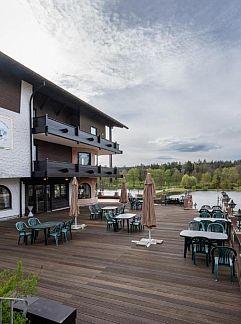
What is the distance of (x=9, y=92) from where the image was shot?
14281 mm

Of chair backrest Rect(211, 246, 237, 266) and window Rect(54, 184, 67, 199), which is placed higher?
window Rect(54, 184, 67, 199)

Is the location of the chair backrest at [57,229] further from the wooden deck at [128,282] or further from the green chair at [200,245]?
the green chair at [200,245]

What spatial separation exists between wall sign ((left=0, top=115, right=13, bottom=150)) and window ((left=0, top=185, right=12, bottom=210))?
10.3 feet

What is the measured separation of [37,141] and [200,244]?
1406cm

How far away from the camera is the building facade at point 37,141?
14.1m

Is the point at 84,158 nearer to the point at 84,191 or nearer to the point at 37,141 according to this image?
the point at 84,191

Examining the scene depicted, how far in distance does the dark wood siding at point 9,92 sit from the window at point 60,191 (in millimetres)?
8123

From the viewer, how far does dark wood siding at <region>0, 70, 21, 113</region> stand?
13.9m

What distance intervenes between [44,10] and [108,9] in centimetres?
294

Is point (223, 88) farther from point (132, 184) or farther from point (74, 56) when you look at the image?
point (132, 184)

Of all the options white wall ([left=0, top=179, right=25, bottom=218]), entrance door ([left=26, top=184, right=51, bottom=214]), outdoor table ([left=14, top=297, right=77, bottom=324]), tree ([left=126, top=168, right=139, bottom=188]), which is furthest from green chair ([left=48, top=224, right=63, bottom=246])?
tree ([left=126, top=168, right=139, bottom=188])

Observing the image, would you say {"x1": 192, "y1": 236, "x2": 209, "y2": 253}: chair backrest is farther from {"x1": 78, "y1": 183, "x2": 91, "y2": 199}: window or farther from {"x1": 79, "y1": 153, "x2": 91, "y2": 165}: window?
{"x1": 79, "y1": 153, "x2": 91, "y2": 165}: window

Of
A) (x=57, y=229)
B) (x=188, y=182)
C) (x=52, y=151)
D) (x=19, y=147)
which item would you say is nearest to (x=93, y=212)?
(x=57, y=229)

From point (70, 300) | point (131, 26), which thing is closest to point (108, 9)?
point (131, 26)
